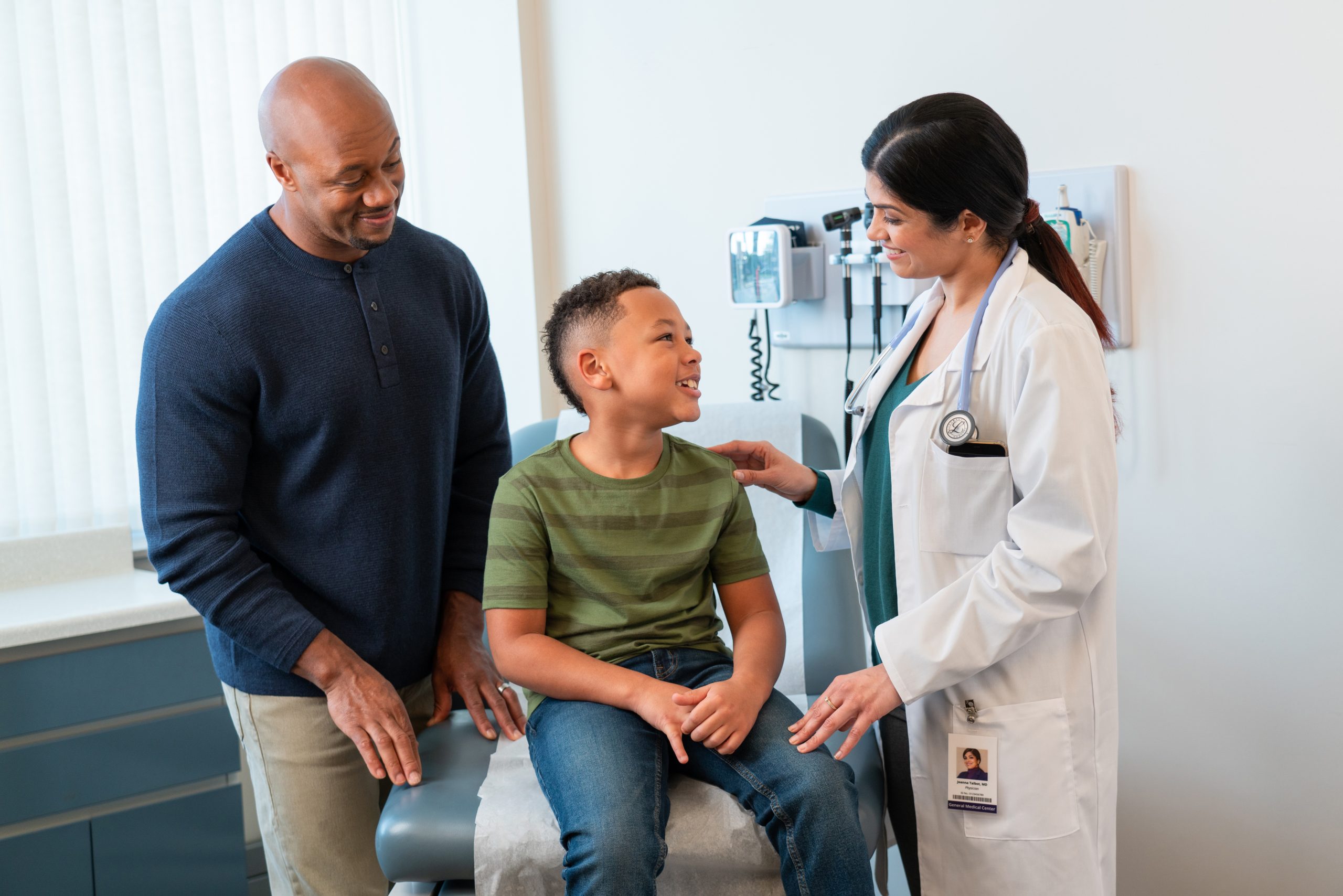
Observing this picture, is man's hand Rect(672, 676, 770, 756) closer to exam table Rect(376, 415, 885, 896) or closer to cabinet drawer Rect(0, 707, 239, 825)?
exam table Rect(376, 415, 885, 896)

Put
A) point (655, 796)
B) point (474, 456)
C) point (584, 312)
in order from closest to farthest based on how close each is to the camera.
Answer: point (655, 796)
point (584, 312)
point (474, 456)

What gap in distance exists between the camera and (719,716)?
3.91 ft

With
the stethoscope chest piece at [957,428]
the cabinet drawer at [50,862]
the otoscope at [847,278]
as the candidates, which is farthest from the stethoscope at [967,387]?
the cabinet drawer at [50,862]

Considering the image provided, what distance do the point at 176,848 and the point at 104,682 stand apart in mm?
353

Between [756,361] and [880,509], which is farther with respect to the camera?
[756,361]

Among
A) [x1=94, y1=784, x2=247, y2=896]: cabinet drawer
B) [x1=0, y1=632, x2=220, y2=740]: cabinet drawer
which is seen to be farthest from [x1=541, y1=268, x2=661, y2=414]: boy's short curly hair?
[x1=94, y1=784, x2=247, y2=896]: cabinet drawer

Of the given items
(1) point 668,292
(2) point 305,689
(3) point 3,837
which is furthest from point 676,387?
(3) point 3,837

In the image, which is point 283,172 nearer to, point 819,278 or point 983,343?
point 983,343

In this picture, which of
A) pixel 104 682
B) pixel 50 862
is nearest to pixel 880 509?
pixel 104 682

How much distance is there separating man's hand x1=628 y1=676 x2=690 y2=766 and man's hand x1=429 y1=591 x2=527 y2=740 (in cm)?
28

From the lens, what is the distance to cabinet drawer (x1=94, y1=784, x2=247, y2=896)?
1921 millimetres

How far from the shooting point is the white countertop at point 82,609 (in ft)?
5.96

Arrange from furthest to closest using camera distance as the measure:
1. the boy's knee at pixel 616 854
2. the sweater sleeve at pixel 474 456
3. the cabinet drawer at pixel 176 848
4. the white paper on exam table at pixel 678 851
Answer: the cabinet drawer at pixel 176 848
the sweater sleeve at pixel 474 456
the white paper on exam table at pixel 678 851
the boy's knee at pixel 616 854

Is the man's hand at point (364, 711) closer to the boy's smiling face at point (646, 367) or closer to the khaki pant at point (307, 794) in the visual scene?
the khaki pant at point (307, 794)
